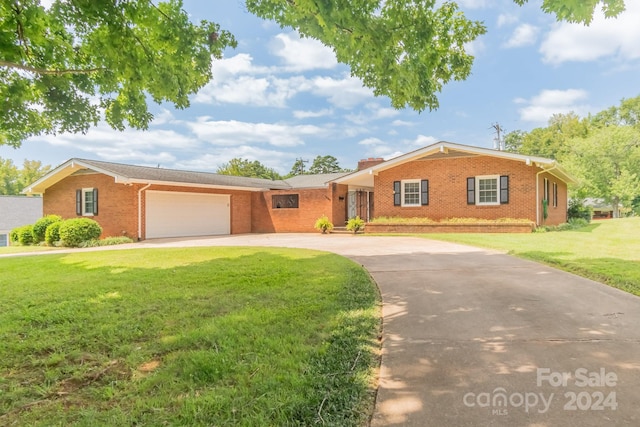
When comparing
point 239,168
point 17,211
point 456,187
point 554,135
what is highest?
point 554,135

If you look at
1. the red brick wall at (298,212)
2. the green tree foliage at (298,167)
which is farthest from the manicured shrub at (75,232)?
the green tree foliage at (298,167)

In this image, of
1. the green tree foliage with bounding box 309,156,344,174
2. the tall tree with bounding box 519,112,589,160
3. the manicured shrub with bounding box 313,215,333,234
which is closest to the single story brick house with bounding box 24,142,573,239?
the manicured shrub with bounding box 313,215,333,234

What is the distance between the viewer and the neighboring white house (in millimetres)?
27750

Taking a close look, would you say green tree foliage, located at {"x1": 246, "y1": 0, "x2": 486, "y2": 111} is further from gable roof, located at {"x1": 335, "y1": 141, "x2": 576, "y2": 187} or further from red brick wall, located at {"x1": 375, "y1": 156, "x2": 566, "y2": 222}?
red brick wall, located at {"x1": 375, "y1": 156, "x2": 566, "y2": 222}

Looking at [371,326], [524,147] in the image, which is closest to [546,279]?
[371,326]

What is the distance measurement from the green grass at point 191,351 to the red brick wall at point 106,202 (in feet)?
36.1

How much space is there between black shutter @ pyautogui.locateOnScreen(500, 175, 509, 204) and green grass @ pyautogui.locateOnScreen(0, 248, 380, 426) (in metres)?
12.9

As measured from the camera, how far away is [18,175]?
4866 cm

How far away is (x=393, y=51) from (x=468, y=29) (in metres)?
3.05

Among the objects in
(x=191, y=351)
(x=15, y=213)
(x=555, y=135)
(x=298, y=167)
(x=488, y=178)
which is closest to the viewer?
(x=191, y=351)

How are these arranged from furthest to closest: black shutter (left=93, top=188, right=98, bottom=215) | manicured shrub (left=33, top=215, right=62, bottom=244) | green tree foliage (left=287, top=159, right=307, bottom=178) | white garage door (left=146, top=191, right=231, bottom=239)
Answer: green tree foliage (left=287, top=159, right=307, bottom=178)
black shutter (left=93, top=188, right=98, bottom=215)
white garage door (left=146, top=191, right=231, bottom=239)
manicured shrub (left=33, top=215, right=62, bottom=244)

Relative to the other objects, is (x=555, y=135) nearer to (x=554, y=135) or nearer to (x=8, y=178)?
(x=554, y=135)

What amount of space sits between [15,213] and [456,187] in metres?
33.9

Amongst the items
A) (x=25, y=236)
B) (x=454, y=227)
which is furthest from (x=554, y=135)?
(x=25, y=236)
